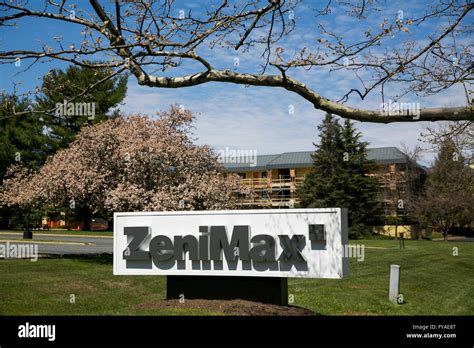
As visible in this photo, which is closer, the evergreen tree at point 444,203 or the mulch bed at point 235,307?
the mulch bed at point 235,307

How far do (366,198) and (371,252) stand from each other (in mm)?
13127

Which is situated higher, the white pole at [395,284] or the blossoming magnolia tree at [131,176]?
the blossoming magnolia tree at [131,176]

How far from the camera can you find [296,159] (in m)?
43.5

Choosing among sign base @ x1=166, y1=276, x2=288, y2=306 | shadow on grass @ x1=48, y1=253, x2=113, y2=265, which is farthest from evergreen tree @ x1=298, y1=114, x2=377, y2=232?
sign base @ x1=166, y1=276, x2=288, y2=306

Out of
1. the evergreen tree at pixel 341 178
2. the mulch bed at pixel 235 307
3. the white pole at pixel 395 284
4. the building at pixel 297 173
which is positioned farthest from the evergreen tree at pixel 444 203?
the mulch bed at pixel 235 307

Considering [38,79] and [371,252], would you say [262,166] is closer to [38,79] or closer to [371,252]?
[371,252]

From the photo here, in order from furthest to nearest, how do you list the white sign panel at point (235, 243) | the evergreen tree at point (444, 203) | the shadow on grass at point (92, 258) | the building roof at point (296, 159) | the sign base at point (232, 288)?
1. the building roof at point (296, 159)
2. the evergreen tree at point (444, 203)
3. the shadow on grass at point (92, 258)
4. the sign base at point (232, 288)
5. the white sign panel at point (235, 243)

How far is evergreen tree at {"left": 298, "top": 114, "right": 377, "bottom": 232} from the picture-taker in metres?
36.6

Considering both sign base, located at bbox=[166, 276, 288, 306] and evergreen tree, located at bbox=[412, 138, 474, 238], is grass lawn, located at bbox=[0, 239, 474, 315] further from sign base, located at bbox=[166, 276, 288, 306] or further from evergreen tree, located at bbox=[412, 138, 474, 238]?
evergreen tree, located at bbox=[412, 138, 474, 238]

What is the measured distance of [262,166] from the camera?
39.1 metres

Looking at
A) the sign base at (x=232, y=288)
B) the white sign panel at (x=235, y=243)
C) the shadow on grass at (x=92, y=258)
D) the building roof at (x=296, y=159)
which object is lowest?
the shadow on grass at (x=92, y=258)

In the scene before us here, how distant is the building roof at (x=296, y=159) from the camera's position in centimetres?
3838

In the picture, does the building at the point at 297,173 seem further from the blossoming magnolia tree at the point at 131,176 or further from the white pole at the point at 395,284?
the white pole at the point at 395,284

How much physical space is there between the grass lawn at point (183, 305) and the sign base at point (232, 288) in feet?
2.13
